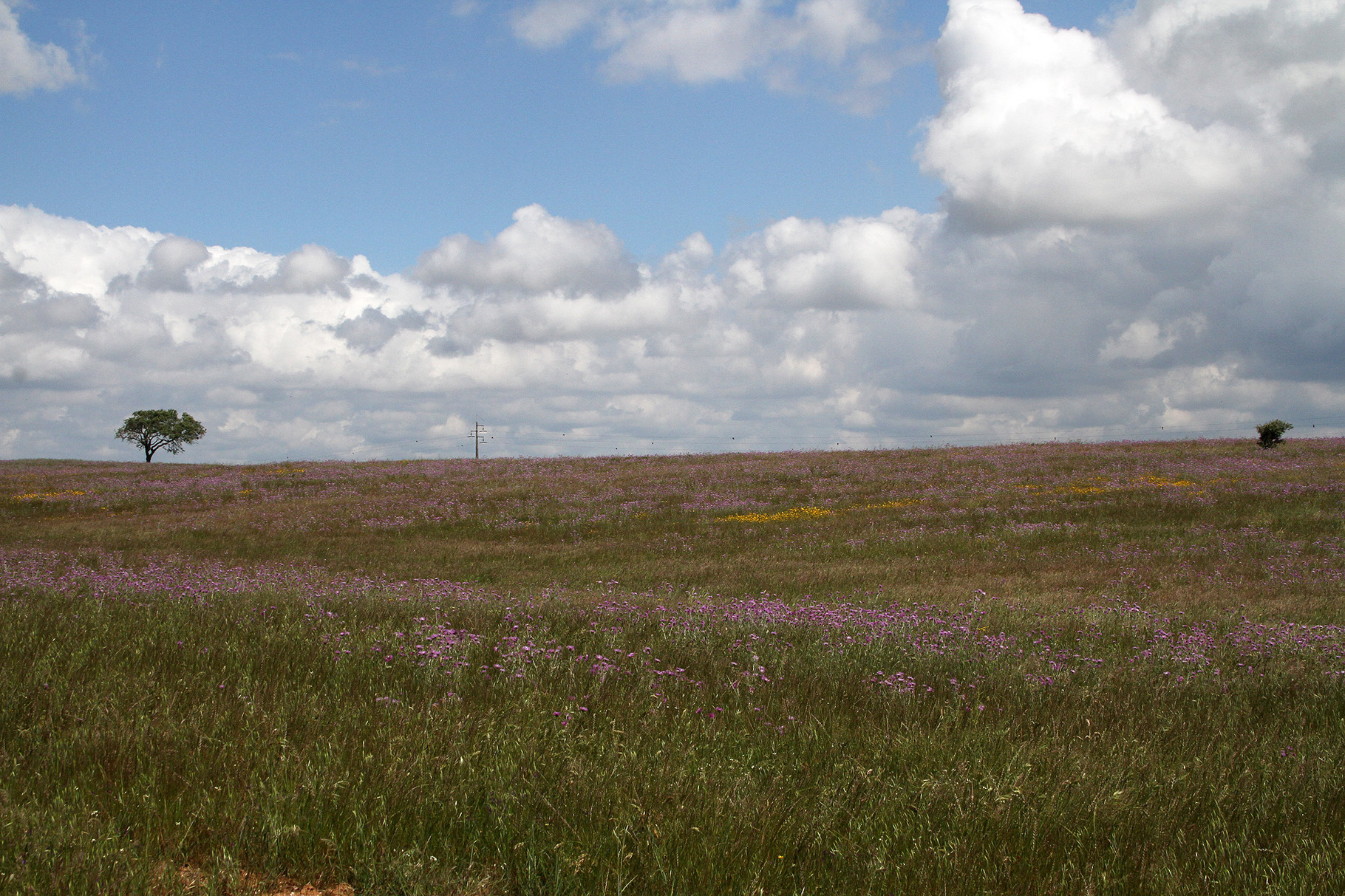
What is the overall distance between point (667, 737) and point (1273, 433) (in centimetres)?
4564

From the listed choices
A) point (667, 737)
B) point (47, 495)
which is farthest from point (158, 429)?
point (667, 737)

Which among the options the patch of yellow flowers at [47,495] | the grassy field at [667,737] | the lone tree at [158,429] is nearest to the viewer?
the grassy field at [667,737]

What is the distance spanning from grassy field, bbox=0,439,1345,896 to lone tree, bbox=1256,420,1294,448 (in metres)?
30.1

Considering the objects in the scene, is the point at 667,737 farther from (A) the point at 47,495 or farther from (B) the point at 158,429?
(B) the point at 158,429

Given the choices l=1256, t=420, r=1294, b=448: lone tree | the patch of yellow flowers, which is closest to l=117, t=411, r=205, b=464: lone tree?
the patch of yellow flowers

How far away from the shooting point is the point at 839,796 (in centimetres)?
404

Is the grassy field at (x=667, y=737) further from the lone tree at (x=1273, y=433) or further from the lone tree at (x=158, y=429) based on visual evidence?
the lone tree at (x=158, y=429)

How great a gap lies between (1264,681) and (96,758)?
30.8ft

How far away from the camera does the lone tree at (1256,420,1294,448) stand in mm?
38781

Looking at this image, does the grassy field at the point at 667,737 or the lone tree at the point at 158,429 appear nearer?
the grassy field at the point at 667,737

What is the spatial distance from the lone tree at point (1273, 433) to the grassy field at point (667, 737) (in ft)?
98.8

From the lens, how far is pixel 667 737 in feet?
15.8

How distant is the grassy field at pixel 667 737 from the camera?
321 cm

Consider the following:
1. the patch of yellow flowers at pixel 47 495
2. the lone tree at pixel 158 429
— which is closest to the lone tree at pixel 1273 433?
the patch of yellow flowers at pixel 47 495
